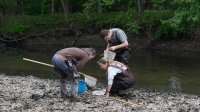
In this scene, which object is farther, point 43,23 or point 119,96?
point 43,23

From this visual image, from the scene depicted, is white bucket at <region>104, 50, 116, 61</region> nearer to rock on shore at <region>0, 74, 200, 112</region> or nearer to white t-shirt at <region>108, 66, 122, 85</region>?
white t-shirt at <region>108, 66, 122, 85</region>

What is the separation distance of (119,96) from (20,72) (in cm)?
1101

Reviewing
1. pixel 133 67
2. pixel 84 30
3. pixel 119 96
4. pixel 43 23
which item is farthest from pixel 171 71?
pixel 43 23

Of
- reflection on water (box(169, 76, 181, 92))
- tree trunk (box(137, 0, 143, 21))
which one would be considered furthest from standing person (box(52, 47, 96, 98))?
tree trunk (box(137, 0, 143, 21))

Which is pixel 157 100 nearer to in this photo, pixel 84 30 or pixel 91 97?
pixel 91 97

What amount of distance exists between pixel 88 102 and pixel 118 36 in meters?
2.49

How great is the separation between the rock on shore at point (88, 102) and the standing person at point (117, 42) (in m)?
1.29

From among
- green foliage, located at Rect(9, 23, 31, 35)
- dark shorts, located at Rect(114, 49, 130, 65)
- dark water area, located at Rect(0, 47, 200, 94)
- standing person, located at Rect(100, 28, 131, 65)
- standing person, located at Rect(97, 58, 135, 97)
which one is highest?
standing person, located at Rect(100, 28, 131, 65)

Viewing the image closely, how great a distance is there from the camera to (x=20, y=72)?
83.3 feet

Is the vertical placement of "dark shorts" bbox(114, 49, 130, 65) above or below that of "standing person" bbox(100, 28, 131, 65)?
below

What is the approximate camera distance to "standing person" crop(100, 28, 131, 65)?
49.3 feet

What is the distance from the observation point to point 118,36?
15.3 metres

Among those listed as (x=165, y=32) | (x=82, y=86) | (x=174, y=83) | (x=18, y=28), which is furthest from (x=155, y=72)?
(x=18, y=28)

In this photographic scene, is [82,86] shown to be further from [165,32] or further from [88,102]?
[165,32]
